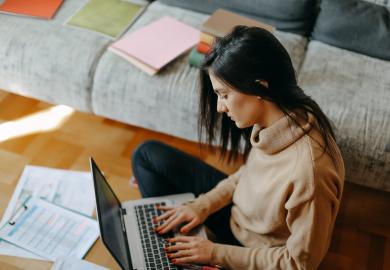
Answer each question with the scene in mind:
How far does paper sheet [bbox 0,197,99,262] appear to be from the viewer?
1.42 metres

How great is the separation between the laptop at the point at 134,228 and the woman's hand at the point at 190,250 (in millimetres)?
29

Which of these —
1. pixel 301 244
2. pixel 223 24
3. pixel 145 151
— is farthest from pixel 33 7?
pixel 301 244

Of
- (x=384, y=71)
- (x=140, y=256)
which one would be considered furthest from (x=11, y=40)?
(x=384, y=71)

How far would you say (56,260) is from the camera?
4.58ft

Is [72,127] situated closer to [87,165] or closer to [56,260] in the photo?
[87,165]

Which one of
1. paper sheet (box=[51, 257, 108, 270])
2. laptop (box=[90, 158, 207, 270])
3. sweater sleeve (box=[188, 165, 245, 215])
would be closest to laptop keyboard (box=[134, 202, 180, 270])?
laptop (box=[90, 158, 207, 270])

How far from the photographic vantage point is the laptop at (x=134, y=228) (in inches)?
44.3

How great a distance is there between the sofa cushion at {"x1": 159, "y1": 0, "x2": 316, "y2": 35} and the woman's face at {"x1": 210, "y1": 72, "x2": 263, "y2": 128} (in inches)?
39.0

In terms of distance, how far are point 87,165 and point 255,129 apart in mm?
945

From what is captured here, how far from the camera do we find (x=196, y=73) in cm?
168

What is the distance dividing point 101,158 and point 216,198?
73 centimetres

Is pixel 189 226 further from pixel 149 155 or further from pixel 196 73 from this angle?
pixel 196 73

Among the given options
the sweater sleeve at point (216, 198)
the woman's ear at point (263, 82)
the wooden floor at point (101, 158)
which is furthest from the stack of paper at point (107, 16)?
the woman's ear at point (263, 82)

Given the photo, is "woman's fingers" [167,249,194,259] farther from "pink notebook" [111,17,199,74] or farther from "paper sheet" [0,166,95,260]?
"pink notebook" [111,17,199,74]
